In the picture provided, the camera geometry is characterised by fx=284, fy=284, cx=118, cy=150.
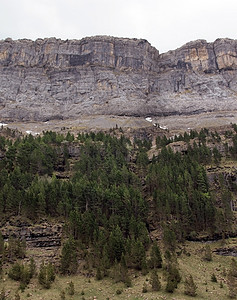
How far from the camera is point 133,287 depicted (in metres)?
37.3

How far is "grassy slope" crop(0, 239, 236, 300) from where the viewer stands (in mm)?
34062

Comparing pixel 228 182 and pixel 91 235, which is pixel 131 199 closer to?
pixel 91 235

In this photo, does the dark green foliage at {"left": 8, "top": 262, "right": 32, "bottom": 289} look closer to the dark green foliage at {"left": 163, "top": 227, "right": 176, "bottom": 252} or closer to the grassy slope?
the grassy slope

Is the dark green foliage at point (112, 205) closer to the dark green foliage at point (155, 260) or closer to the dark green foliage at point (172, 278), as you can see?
the dark green foliage at point (155, 260)

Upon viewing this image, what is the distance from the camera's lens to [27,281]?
38344 millimetres

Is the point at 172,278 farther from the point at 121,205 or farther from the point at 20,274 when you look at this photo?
the point at 121,205

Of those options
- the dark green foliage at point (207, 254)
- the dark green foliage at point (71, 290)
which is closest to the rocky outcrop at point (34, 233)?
the dark green foliage at point (71, 290)

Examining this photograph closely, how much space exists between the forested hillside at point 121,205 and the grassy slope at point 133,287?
171cm

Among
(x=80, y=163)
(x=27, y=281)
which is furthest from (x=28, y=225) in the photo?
(x=80, y=163)

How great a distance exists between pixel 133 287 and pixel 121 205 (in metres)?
21.2

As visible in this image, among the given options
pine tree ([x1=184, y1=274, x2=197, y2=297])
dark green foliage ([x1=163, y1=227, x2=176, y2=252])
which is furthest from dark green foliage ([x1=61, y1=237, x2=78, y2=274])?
pine tree ([x1=184, y1=274, x2=197, y2=297])

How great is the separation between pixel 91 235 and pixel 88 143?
49398 millimetres

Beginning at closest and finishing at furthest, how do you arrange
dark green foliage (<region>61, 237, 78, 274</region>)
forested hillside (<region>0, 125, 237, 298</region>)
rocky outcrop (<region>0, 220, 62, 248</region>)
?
dark green foliage (<region>61, 237, 78, 274</region>) → forested hillside (<region>0, 125, 237, 298</region>) → rocky outcrop (<region>0, 220, 62, 248</region>)

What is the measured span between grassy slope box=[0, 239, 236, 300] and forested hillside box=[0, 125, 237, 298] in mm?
1706
